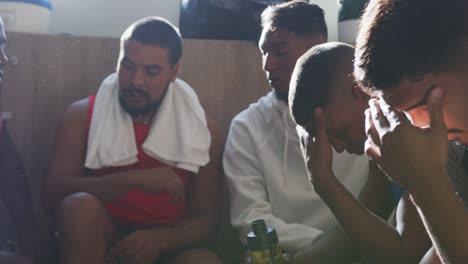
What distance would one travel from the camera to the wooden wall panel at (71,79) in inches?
71.3

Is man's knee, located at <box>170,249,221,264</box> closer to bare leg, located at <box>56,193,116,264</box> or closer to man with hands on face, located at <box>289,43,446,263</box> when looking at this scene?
bare leg, located at <box>56,193,116,264</box>

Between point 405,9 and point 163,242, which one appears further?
point 163,242

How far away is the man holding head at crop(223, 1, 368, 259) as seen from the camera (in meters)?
1.46

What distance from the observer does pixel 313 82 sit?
1.13 meters

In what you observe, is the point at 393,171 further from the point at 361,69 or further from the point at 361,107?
the point at 361,107

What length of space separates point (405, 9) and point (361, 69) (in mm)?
89

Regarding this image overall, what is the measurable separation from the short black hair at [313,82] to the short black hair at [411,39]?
1.14ft

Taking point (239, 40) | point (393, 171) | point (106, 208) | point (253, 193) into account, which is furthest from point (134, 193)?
point (393, 171)

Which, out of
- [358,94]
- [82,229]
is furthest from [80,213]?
[358,94]

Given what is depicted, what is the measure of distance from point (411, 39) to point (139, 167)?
40.4 inches

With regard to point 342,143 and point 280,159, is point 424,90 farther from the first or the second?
point 280,159

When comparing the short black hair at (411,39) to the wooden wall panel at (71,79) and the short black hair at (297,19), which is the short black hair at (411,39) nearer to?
the short black hair at (297,19)

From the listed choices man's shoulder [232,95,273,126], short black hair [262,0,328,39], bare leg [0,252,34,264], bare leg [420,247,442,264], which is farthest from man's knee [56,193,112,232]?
bare leg [420,247,442,264]

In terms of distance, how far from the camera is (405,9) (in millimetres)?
734
